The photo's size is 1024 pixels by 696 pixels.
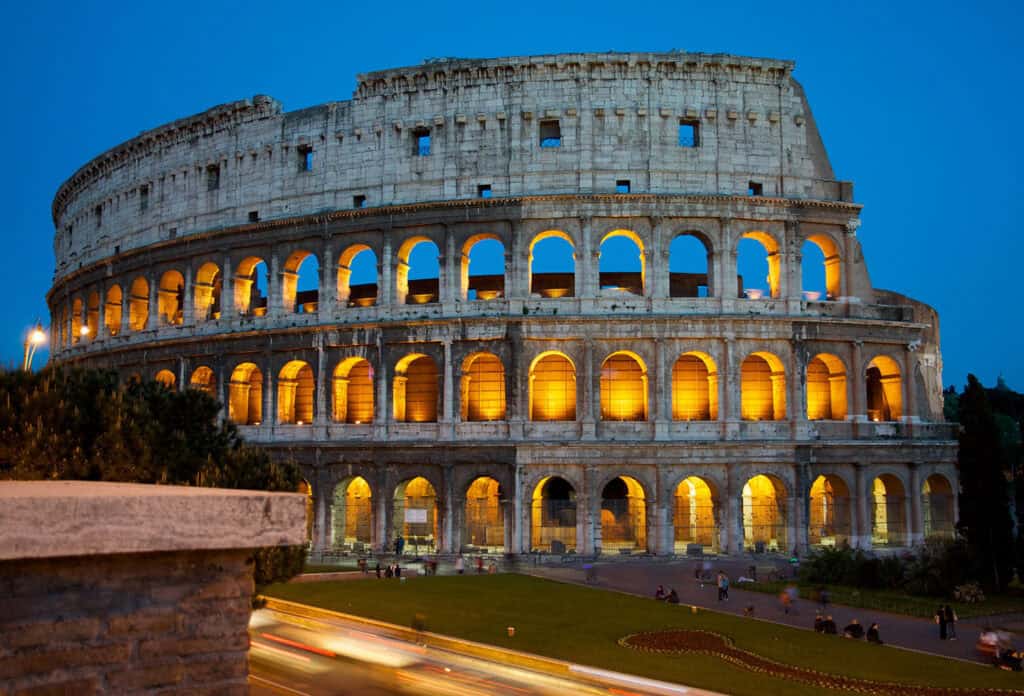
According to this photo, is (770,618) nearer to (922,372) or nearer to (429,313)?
(429,313)

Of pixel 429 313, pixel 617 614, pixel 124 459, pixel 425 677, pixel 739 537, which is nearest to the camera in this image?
pixel 124 459

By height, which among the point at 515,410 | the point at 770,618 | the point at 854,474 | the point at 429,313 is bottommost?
the point at 770,618

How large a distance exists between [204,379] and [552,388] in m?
15.9

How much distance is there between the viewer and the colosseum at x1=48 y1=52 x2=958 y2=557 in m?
33.1

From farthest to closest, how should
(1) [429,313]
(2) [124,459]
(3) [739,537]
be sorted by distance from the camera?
(1) [429,313] → (3) [739,537] → (2) [124,459]

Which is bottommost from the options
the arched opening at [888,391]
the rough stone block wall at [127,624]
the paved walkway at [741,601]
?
the paved walkway at [741,601]

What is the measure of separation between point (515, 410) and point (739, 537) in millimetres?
9289

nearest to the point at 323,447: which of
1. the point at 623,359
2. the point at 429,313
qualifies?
the point at 429,313

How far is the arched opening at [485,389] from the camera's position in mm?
34969

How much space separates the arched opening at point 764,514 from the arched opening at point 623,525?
150 inches

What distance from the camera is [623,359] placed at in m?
35.1

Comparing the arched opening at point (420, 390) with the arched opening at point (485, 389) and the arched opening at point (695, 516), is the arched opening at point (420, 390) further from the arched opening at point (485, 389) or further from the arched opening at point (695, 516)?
the arched opening at point (695, 516)

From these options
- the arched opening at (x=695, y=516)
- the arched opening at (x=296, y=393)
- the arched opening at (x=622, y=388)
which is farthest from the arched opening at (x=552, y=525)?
the arched opening at (x=296, y=393)

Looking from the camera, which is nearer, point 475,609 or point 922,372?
point 475,609
